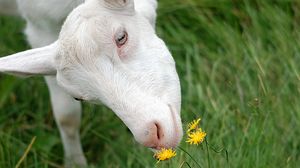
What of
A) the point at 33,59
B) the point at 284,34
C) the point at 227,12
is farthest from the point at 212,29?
the point at 33,59

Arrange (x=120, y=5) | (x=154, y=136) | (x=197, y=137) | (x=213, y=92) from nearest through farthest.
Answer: (x=154, y=136) → (x=197, y=137) → (x=120, y=5) → (x=213, y=92)

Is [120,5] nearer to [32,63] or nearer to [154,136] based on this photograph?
[32,63]

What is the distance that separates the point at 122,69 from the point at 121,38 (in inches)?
5.9

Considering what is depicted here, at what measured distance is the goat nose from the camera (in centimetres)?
255

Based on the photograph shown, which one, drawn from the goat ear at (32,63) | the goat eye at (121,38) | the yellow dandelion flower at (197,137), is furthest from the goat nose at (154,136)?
the goat ear at (32,63)

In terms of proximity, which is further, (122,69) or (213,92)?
(213,92)

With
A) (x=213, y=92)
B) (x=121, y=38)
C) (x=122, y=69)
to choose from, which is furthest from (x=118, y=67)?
(x=213, y=92)

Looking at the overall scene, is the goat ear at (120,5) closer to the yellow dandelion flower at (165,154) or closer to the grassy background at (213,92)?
the yellow dandelion flower at (165,154)

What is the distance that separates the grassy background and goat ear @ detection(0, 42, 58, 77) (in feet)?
2.60

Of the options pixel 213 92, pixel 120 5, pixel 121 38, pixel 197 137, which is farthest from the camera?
pixel 213 92

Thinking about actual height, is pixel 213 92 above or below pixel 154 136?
below

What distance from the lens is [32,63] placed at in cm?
287

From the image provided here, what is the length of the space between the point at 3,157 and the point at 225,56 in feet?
4.28

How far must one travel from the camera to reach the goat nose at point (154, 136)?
2555 millimetres
